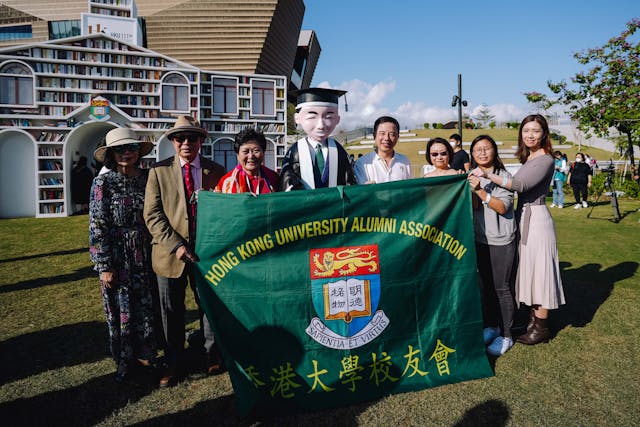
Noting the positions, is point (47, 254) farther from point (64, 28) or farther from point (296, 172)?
point (64, 28)

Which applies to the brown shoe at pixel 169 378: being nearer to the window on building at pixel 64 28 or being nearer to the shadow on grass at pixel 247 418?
the shadow on grass at pixel 247 418

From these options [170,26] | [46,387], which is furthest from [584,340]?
[170,26]

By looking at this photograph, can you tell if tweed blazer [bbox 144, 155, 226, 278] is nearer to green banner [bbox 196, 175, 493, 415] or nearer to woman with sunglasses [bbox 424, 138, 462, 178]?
green banner [bbox 196, 175, 493, 415]

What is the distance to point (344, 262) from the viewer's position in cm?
296

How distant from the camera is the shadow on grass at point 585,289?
14.8ft

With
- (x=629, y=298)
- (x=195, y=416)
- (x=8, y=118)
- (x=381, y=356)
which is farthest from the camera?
(x=8, y=118)

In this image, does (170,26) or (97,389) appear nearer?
(97,389)

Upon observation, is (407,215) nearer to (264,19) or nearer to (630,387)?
(630,387)

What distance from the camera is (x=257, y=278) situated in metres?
2.87

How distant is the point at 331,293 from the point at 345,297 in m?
0.11

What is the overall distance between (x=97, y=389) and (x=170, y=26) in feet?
75.4

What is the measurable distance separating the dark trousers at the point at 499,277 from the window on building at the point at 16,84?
16050 millimetres

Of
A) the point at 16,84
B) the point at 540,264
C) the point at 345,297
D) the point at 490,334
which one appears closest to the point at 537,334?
the point at 490,334

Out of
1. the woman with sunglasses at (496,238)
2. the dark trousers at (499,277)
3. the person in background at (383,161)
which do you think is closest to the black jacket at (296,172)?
the person in background at (383,161)
